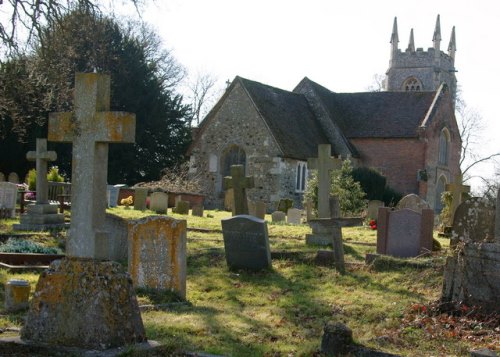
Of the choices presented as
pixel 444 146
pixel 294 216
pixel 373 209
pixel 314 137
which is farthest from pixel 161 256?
pixel 444 146

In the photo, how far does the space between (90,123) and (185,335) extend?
7.36ft

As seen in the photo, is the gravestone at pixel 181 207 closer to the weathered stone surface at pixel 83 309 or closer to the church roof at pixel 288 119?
the church roof at pixel 288 119

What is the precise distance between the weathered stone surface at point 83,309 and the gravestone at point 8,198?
14.9 m

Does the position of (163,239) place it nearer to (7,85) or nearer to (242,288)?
(242,288)

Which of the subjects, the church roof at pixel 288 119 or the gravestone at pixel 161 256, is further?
the church roof at pixel 288 119

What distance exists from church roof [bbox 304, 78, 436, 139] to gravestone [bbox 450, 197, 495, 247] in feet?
84.8

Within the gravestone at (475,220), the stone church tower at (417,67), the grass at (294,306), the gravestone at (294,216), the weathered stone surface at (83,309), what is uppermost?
the stone church tower at (417,67)

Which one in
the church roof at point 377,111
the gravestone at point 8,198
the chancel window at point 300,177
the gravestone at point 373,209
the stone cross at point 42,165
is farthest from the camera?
the church roof at point 377,111

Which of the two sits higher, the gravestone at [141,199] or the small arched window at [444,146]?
the small arched window at [444,146]

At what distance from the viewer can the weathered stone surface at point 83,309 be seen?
5773 mm

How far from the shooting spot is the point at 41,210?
17.8 metres

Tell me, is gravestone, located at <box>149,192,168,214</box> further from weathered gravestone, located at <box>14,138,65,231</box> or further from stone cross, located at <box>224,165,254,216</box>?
stone cross, located at <box>224,165,254,216</box>

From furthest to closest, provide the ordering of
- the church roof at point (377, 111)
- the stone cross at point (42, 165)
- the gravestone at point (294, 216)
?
the church roof at point (377, 111) → the gravestone at point (294, 216) → the stone cross at point (42, 165)

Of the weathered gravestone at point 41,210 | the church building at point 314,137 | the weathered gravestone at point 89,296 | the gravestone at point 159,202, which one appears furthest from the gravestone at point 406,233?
the church building at point 314,137
